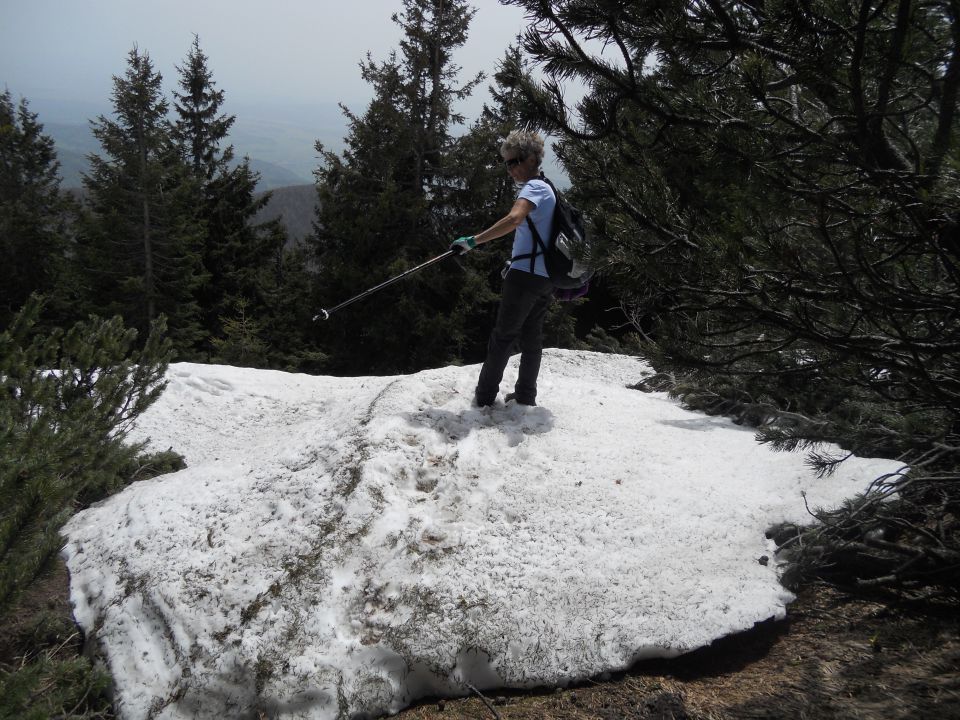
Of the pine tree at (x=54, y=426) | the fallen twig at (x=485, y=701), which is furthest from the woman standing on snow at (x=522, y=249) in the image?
the pine tree at (x=54, y=426)

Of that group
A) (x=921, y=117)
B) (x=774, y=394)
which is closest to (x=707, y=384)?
(x=774, y=394)

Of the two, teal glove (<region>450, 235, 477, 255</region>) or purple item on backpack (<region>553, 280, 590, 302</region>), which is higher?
teal glove (<region>450, 235, 477, 255</region>)

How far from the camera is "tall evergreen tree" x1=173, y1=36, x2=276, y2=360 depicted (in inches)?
931

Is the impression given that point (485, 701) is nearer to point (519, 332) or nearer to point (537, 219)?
point (519, 332)

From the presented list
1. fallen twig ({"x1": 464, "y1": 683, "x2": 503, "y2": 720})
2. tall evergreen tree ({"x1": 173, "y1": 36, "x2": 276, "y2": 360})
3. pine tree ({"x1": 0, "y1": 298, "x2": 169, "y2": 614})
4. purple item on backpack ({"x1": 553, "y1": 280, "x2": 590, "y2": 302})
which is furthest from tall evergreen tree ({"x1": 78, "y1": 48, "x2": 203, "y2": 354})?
fallen twig ({"x1": 464, "y1": 683, "x2": 503, "y2": 720})

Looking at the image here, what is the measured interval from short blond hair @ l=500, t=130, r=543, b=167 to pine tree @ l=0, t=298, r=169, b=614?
9.94ft

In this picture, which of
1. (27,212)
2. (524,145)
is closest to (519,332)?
(524,145)

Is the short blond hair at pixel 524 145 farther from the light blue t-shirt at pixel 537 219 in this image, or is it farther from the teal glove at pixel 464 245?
the teal glove at pixel 464 245

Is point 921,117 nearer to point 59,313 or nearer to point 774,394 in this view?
point 774,394

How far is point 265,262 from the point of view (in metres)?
25.5

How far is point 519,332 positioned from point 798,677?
108 inches

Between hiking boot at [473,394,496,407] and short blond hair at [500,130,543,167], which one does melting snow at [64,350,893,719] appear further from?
short blond hair at [500,130,543,167]

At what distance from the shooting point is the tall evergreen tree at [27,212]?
24.1 meters

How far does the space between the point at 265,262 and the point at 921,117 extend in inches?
987
